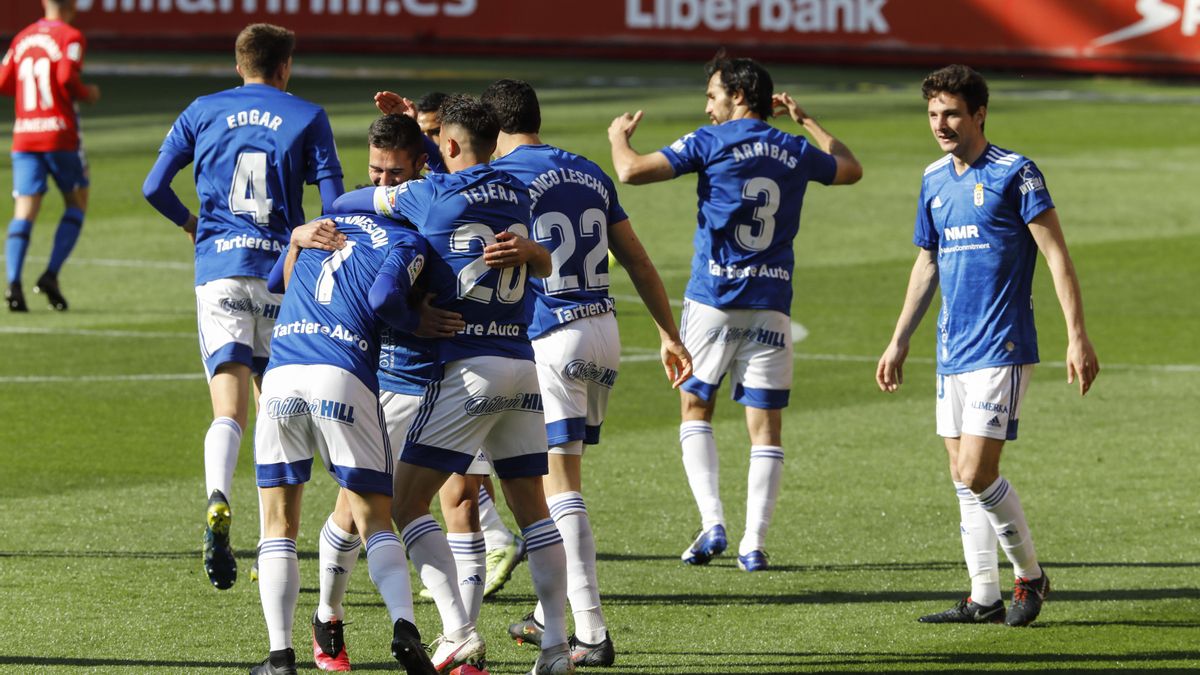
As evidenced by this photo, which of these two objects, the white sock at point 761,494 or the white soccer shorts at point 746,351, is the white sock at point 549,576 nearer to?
the white sock at point 761,494

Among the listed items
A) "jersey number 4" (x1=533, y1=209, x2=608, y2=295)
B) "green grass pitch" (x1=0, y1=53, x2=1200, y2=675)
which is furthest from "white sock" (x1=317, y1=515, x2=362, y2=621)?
"jersey number 4" (x1=533, y1=209, x2=608, y2=295)

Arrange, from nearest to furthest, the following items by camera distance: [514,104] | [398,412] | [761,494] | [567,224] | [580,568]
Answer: [398,412] → [580,568] → [514,104] → [567,224] → [761,494]

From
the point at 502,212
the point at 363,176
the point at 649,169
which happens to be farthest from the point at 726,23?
the point at 502,212

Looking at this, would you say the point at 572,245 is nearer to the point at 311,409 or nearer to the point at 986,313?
the point at 311,409

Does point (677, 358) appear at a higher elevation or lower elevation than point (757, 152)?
lower

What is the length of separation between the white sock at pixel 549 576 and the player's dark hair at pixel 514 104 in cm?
151

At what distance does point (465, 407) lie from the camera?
641 centimetres

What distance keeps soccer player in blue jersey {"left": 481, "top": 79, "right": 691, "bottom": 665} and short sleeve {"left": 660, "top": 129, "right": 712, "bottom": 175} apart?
51.2 inches

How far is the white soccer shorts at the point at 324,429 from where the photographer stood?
20.3ft

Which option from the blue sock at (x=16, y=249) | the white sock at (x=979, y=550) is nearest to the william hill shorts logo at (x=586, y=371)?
the white sock at (x=979, y=550)

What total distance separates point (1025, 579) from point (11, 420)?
656cm

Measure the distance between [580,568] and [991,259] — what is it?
2.00m

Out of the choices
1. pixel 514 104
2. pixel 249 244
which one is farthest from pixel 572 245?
pixel 249 244

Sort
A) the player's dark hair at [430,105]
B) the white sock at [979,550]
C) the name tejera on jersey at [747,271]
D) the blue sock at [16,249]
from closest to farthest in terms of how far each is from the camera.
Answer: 1. the white sock at [979,550]
2. the player's dark hair at [430,105]
3. the name tejera on jersey at [747,271]
4. the blue sock at [16,249]
